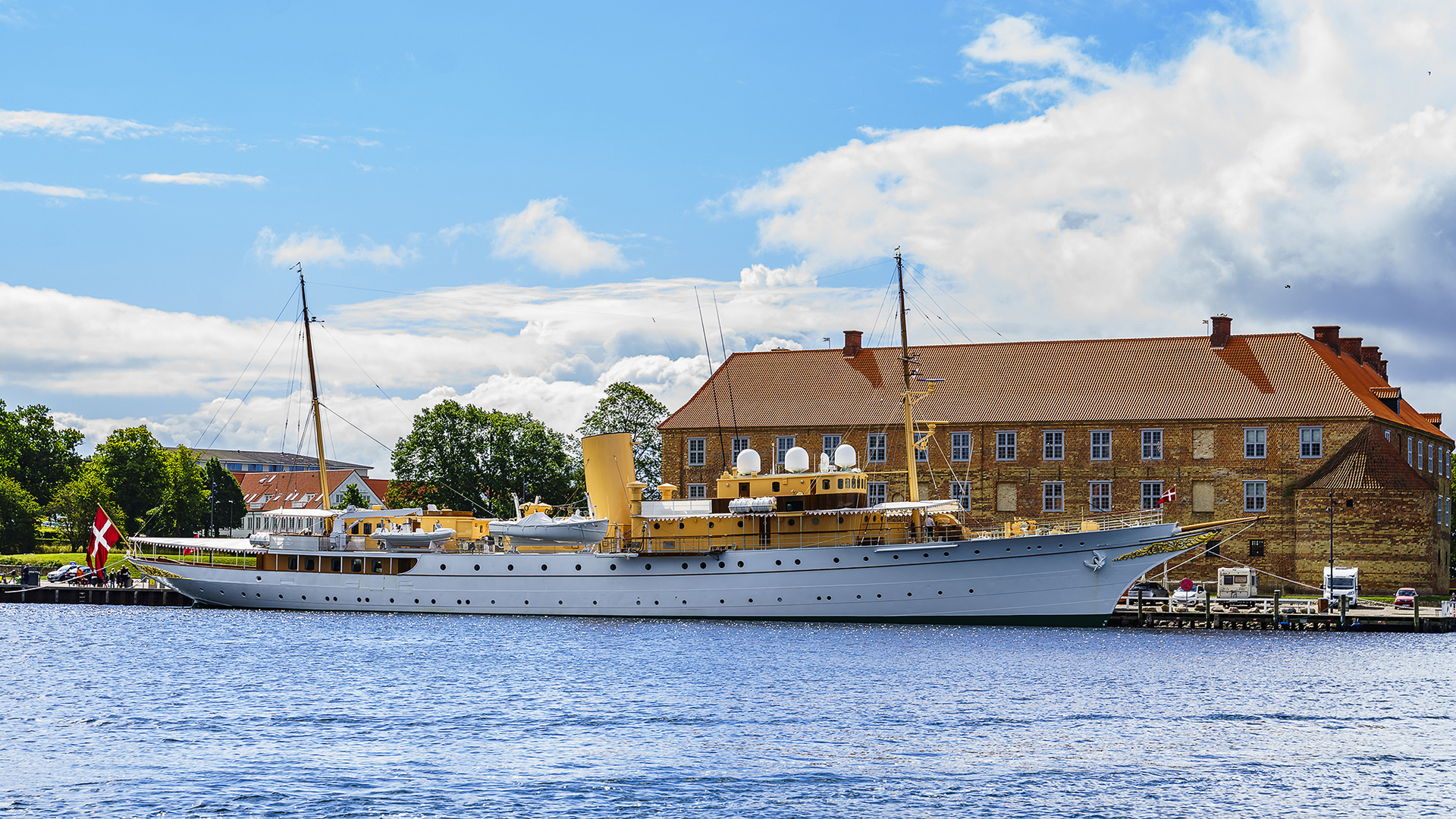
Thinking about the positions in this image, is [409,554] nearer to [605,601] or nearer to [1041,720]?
[605,601]

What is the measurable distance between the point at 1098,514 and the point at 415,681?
42.7 metres

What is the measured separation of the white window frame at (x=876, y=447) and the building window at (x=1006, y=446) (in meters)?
5.62

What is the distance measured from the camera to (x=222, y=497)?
105375 millimetres

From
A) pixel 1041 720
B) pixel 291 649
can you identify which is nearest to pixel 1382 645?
pixel 1041 720

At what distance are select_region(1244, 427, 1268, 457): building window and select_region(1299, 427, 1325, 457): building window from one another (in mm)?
1624

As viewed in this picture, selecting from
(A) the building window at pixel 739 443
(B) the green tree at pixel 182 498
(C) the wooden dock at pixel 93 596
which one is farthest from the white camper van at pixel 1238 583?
(B) the green tree at pixel 182 498

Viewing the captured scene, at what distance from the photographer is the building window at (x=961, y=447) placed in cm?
7206

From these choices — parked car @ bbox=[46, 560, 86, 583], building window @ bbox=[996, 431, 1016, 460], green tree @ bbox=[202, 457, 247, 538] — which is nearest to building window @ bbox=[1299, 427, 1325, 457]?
building window @ bbox=[996, 431, 1016, 460]

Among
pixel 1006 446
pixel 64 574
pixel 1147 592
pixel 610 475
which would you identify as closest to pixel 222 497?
pixel 64 574

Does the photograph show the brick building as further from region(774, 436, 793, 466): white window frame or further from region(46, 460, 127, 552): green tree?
region(46, 460, 127, 552): green tree

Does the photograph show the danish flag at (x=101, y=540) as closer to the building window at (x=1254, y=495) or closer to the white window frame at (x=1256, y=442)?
the building window at (x=1254, y=495)

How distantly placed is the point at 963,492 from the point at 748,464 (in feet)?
68.9

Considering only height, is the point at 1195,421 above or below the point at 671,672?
above

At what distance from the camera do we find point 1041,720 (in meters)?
29.2
